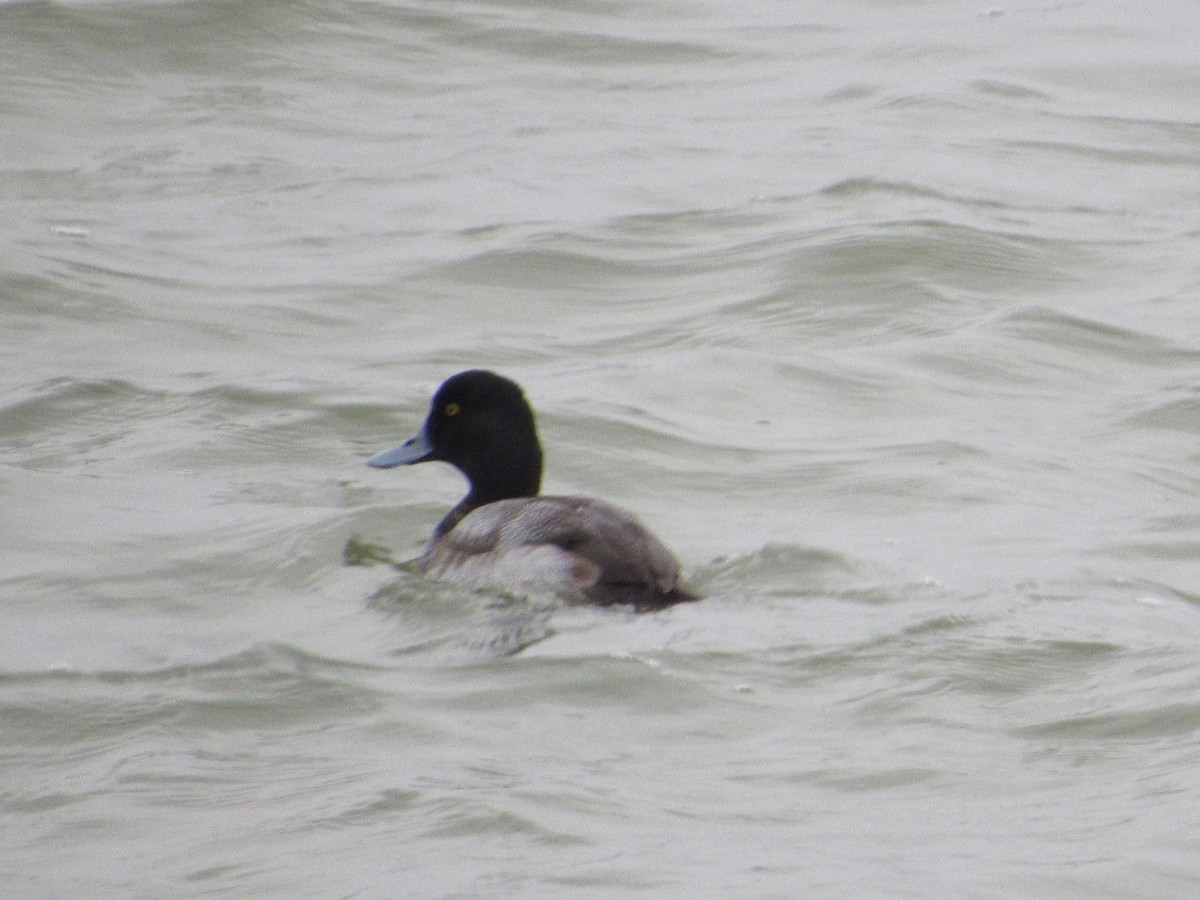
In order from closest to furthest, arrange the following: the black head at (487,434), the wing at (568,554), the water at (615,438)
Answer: the water at (615,438) → the wing at (568,554) → the black head at (487,434)

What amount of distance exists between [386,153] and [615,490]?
6.19m

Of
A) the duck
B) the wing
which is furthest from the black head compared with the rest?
the wing

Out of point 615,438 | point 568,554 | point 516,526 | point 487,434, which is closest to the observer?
point 568,554

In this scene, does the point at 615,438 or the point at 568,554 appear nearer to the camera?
the point at 568,554

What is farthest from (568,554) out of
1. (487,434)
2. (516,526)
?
(487,434)

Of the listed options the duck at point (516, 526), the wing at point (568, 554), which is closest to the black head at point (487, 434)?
the duck at point (516, 526)

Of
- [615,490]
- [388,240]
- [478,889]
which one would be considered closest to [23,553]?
[615,490]

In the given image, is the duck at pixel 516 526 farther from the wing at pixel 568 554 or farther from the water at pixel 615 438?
the water at pixel 615 438

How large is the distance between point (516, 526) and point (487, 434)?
2.31 feet

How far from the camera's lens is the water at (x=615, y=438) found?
5480 mm

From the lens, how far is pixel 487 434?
26.6 ft

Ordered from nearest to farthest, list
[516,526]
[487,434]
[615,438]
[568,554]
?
[568,554] → [516,526] → [487,434] → [615,438]

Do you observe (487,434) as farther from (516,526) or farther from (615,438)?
(615,438)

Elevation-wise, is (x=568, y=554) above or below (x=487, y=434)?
below
